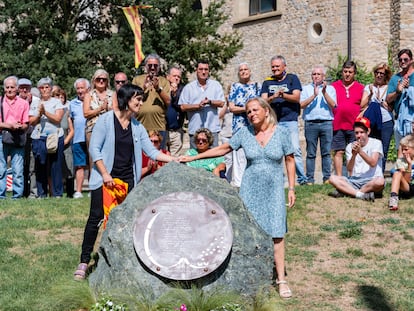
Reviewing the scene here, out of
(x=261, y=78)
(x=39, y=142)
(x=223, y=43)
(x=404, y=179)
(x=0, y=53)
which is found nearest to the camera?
(x=404, y=179)

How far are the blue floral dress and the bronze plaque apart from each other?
0.78 metres

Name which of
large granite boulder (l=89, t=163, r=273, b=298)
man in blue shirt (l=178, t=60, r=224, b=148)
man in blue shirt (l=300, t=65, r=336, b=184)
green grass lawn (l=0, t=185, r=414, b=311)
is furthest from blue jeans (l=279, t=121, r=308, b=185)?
large granite boulder (l=89, t=163, r=273, b=298)

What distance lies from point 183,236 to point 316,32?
59.1 ft

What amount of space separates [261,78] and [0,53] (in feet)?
31.6

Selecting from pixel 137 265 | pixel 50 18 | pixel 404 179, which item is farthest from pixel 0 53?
pixel 137 265

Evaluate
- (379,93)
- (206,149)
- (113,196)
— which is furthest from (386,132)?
(113,196)

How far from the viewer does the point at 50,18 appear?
20406 mm

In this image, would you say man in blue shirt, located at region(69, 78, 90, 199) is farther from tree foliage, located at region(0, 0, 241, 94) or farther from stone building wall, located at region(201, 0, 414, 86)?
stone building wall, located at region(201, 0, 414, 86)

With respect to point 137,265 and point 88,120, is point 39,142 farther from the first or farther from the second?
point 137,265

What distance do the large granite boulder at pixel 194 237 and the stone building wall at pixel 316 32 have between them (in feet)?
51.2

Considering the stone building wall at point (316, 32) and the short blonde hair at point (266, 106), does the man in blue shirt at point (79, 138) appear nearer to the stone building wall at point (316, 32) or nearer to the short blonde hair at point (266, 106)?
the short blonde hair at point (266, 106)

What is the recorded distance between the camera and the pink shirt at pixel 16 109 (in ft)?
37.3

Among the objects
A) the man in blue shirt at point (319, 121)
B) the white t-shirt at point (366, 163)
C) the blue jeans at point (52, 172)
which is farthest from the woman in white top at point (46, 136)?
the white t-shirt at point (366, 163)

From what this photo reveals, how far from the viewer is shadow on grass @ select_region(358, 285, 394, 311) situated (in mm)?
6676
